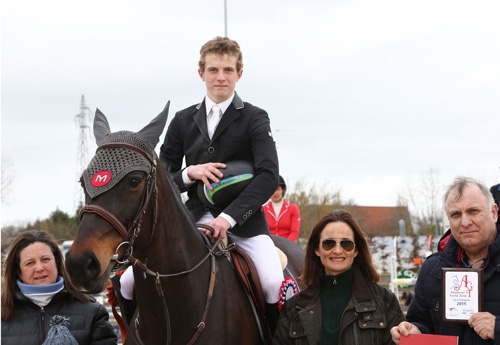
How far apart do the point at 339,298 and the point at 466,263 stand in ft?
2.82

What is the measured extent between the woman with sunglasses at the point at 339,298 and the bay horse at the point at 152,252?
1.58 ft

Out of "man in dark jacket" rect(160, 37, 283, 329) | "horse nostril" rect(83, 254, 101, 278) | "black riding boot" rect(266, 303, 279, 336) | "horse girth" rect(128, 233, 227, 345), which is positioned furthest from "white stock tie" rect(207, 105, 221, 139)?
"horse nostril" rect(83, 254, 101, 278)

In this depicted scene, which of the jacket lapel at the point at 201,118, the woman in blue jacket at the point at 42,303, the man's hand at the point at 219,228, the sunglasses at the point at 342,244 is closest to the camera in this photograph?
the sunglasses at the point at 342,244

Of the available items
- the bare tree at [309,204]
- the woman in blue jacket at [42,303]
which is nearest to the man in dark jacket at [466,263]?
the woman in blue jacket at [42,303]

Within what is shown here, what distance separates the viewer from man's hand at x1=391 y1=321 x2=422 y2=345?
4.11 metres

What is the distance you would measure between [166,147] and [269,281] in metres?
1.37

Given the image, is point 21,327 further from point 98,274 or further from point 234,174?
point 234,174

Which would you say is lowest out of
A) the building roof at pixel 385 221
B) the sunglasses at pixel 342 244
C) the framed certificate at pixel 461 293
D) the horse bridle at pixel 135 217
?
the building roof at pixel 385 221

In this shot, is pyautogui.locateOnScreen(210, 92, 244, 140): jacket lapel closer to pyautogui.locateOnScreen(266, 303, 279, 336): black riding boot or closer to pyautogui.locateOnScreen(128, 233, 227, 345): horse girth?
pyautogui.locateOnScreen(128, 233, 227, 345): horse girth

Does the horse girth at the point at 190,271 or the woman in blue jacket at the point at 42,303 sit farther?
the woman in blue jacket at the point at 42,303

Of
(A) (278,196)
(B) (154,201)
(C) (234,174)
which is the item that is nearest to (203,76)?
(C) (234,174)

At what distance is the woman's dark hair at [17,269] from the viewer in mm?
4992

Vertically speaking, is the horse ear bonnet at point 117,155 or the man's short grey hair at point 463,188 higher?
the horse ear bonnet at point 117,155

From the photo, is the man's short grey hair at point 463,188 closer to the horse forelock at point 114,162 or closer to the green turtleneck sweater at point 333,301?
the green turtleneck sweater at point 333,301
